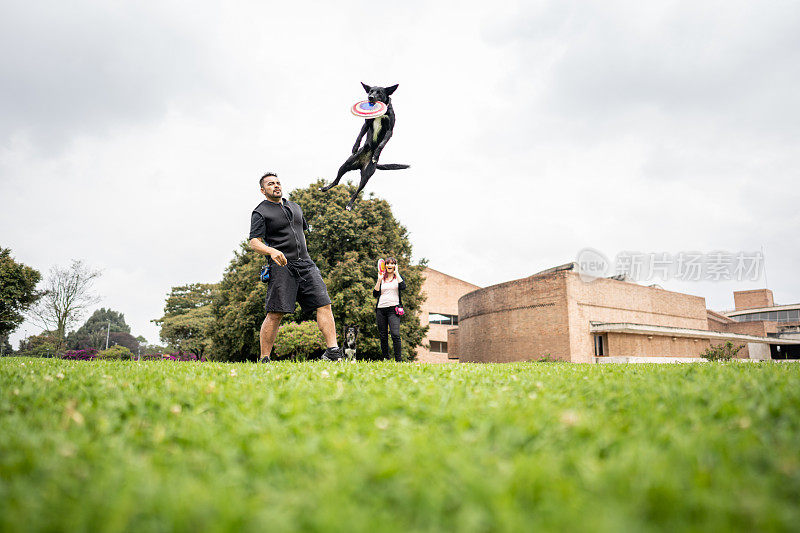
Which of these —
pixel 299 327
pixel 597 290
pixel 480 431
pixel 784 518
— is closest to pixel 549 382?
pixel 480 431

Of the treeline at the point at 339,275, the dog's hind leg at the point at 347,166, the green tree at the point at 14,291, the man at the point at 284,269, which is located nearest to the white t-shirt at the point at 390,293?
the man at the point at 284,269

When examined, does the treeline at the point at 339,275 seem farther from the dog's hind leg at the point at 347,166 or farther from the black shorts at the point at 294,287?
the black shorts at the point at 294,287

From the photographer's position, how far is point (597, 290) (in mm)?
26062

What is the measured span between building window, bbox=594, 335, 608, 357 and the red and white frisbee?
22560 mm

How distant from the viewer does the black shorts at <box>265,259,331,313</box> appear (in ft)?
18.8

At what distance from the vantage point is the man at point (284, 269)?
577 centimetres

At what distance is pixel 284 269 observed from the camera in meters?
5.83

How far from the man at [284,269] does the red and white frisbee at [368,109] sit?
2076 mm

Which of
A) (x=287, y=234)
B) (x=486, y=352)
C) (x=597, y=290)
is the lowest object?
(x=486, y=352)

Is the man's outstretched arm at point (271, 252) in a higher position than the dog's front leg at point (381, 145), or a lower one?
lower

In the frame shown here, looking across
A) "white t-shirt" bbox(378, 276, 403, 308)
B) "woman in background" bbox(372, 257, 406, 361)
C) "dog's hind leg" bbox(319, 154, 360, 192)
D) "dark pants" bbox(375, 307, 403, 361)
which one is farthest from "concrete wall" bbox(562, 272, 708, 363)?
"dog's hind leg" bbox(319, 154, 360, 192)

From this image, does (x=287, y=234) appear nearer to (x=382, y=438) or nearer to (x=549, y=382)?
(x=549, y=382)

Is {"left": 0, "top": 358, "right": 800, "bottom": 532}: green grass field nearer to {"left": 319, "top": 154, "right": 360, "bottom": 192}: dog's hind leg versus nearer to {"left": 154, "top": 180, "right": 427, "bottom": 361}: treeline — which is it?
{"left": 319, "top": 154, "right": 360, "bottom": 192}: dog's hind leg

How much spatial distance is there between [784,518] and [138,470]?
6.12 ft
